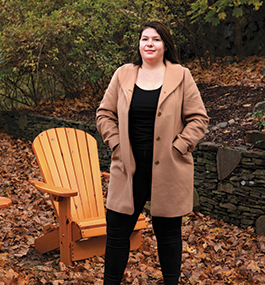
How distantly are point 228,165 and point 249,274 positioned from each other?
1.32 meters

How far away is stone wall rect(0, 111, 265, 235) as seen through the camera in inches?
157

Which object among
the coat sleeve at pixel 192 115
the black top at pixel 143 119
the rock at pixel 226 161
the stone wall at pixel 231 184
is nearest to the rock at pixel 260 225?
the stone wall at pixel 231 184

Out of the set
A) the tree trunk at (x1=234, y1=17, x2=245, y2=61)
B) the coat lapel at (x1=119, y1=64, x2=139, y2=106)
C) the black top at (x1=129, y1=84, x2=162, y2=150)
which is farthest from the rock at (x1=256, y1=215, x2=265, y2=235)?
the tree trunk at (x1=234, y1=17, x2=245, y2=61)

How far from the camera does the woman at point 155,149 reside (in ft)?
7.25

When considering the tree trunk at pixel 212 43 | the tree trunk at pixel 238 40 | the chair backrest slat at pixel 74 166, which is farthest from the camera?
the tree trunk at pixel 212 43

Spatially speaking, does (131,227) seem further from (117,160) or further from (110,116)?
(110,116)

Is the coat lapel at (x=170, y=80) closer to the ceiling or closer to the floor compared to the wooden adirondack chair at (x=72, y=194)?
closer to the ceiling

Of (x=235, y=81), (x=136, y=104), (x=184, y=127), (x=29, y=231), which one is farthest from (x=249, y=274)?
(x=235, y=81)

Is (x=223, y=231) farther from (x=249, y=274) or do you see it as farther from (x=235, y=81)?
(x=235, y=81)

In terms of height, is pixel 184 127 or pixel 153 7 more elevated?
pixel 153 7

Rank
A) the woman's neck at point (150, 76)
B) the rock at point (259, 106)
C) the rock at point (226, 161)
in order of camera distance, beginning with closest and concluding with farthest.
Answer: the woman's neck at point (150, 76) → the rock at point (226, 161) → the rock at point (259, 106)

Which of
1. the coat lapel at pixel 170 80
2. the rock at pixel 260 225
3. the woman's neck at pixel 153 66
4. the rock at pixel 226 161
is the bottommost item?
the rock at pixel 260 225

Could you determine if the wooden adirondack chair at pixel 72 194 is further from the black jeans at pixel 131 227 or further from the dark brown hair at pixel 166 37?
the dark brown hair at pixel 166 37

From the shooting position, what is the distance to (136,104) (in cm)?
225
